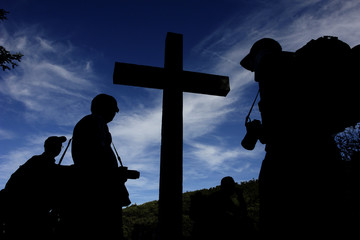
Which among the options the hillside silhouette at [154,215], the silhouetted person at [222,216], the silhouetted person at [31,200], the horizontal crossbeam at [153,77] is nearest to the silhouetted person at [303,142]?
the horizontal crossbeam at [153,77]

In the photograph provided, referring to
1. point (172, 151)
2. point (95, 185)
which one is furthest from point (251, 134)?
Result: point (95, 185)

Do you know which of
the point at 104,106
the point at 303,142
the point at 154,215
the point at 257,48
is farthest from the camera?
the point at 154,215

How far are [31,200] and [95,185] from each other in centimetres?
118

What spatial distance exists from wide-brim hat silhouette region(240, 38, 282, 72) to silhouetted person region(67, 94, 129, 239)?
155 centimetres

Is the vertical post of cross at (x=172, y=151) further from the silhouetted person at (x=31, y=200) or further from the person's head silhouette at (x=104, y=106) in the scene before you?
the silhouetted person at (x=31, y=200)

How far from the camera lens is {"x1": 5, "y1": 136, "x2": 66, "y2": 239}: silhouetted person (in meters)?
2.74

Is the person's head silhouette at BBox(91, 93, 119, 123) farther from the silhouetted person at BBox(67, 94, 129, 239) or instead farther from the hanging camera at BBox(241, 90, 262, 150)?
the hanging camera at BBox(241, 90, 262, 150)

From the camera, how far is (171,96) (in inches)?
123

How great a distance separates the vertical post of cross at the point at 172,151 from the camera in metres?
2.46

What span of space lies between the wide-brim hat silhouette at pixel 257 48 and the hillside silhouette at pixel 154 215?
3.75m

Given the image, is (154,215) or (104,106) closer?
(104,106)

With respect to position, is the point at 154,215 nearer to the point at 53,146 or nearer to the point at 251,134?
the point at 53,146

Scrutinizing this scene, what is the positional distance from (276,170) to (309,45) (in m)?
0.88

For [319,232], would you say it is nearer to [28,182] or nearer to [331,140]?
[331,140]
